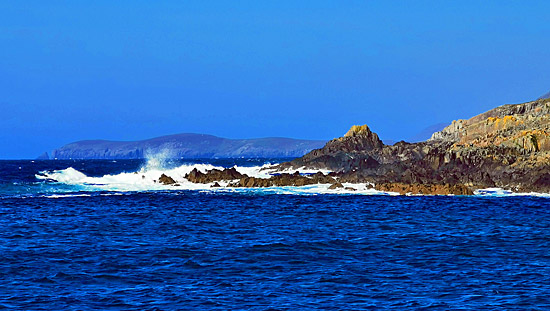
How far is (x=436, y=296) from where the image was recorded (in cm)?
1811

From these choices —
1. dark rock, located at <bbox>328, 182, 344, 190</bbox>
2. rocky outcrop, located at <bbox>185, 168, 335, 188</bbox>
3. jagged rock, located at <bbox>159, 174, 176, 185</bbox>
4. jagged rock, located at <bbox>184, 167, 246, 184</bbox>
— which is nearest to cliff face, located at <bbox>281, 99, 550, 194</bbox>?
rocky outcrop, located at <bbox>185, 168, 335, 188</bbox>

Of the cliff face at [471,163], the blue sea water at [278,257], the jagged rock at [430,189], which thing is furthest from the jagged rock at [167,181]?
the blue sea water at [278,257]

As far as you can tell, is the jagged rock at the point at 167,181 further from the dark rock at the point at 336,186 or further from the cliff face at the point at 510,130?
the cliff face at the point at 510,130

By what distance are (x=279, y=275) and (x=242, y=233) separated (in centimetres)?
994

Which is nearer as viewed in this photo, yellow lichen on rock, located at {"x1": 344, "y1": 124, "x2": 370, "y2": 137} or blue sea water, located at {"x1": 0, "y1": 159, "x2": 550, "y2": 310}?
blue sea water, located at {"x1": 0, "y1": 159, "x2": 550, "y2": 310}

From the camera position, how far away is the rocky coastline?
53.5 meters

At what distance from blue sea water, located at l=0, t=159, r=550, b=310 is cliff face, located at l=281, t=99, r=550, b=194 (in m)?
9.84

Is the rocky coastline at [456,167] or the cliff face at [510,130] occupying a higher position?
the cliff face at [510,130]

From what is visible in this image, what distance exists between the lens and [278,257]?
79.8 ft

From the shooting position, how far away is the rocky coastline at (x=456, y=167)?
53525 millimetres

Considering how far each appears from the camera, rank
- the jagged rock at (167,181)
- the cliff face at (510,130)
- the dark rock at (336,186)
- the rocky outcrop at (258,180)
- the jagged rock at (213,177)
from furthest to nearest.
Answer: the jagged rock at (213,177) < the jagged rock at (167,181) < the cliff face at (510,130) < the rocky outcrop at (258,180) < the dark rock at (336,186)

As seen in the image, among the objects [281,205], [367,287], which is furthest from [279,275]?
[281,205]

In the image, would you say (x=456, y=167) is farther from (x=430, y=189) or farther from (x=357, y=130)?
(x=357, y=130)

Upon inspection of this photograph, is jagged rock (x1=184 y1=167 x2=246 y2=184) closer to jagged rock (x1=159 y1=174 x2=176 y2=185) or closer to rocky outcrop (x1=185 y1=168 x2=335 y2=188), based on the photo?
rocky outcrop (x1=185 y1=168 x2=335 y2=188)
